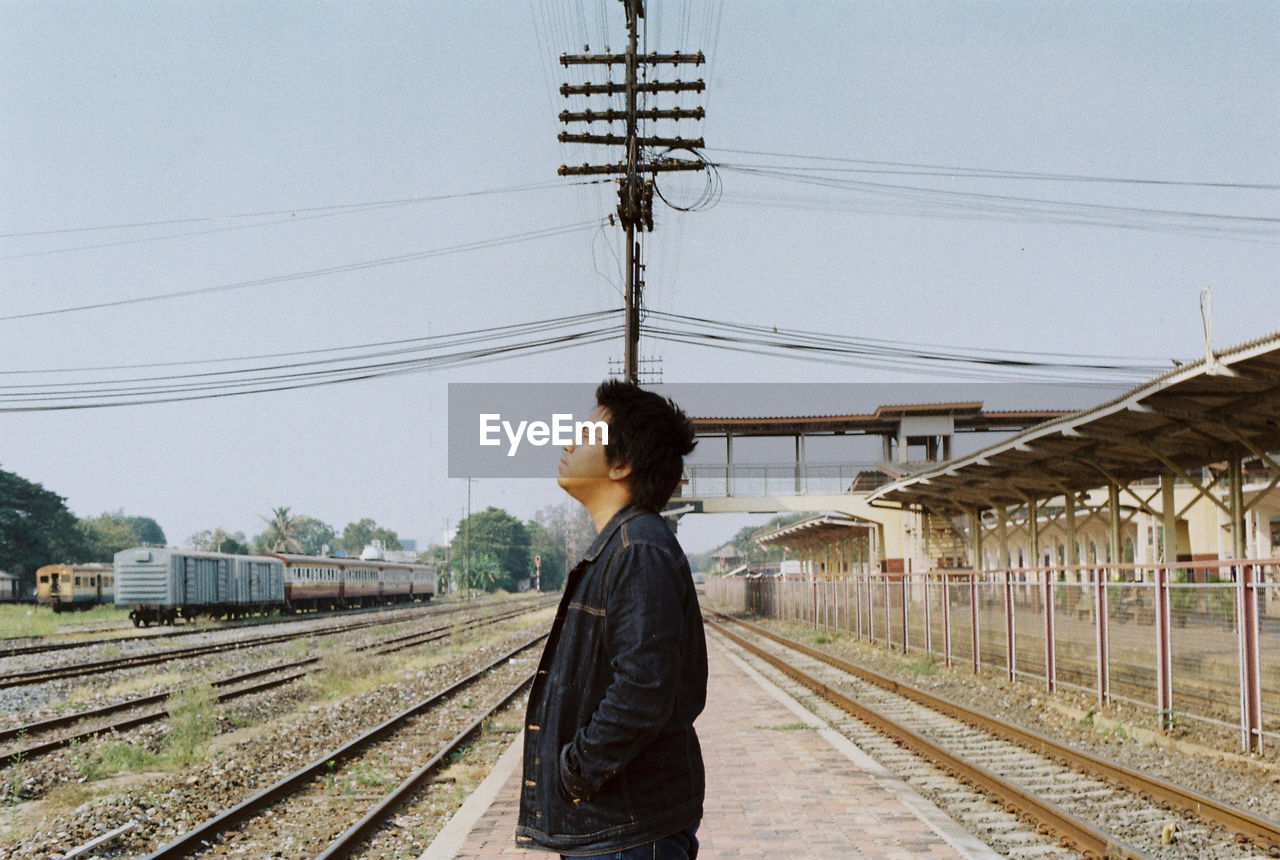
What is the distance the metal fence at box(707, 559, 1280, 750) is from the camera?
9883 mm

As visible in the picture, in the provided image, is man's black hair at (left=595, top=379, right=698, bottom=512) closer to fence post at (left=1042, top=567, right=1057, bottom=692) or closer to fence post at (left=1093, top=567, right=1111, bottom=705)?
fence post at (left=1093, top=567, right=1111, bottom=705)

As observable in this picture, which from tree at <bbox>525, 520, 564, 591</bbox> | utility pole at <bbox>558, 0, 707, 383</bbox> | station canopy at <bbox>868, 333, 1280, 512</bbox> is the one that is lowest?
tree at <bbox>525, 520, 564, 591</bbox>

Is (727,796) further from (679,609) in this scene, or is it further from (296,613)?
(296,613)

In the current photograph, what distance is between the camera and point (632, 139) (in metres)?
19.9

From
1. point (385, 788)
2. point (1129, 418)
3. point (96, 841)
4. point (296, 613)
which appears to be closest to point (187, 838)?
point (96, 841)

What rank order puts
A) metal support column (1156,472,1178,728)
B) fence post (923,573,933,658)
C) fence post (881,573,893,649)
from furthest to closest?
fence post (881,573,893,649), fence post (923,573,933,658), metal support column (1156,472,1178,728)

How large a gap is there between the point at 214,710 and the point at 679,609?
47.9 feet

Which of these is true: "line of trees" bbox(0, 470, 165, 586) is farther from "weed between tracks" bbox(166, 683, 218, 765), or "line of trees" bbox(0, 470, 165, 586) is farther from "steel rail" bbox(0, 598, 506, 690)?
"weed between tracks" bbox(166, 683, 218, 765)

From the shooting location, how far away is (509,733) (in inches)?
522

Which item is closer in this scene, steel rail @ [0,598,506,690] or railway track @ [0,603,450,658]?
steel rail @ [0,598,506,690]

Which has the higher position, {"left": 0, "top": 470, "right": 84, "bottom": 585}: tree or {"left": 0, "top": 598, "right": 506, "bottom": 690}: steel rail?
{"left": 0, "top": 470, "right": 84, "bottom": 585}: tree

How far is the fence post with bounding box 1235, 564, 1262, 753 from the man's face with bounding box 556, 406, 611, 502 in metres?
8.78

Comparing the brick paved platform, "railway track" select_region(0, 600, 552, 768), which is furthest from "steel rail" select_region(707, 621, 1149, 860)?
"railway track" select_region(0, 600, 552, 768)

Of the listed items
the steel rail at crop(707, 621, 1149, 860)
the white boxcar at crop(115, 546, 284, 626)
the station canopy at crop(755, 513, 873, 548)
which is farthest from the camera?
the station canopy at crop(755, 513, 873, 548)
